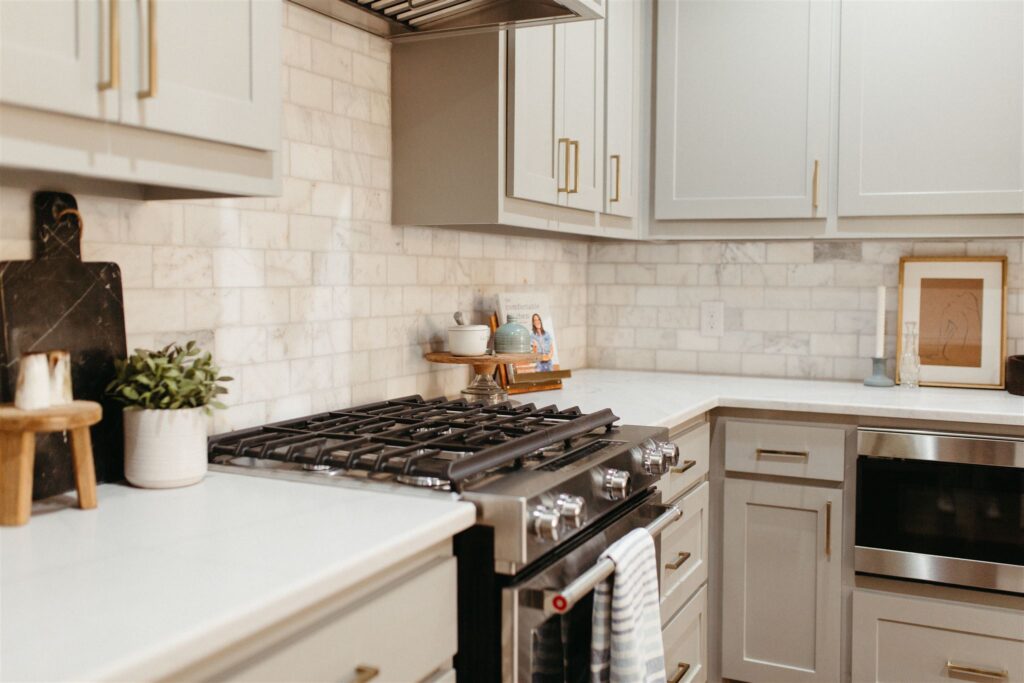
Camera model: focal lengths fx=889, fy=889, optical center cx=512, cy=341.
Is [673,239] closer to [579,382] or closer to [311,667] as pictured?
[579,382]

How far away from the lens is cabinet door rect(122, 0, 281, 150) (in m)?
1.19

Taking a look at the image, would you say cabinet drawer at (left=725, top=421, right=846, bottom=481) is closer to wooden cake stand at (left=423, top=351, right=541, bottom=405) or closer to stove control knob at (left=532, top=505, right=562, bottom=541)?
wooden cake stand at (left=423, top=351, right=541, bottom=405)

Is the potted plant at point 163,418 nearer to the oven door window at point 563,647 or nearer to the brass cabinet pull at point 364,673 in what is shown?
the brass cabinet pull at point 364,673

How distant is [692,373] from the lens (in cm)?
346

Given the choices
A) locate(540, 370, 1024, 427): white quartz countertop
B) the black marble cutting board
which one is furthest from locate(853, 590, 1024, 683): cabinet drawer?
the black marble cutting board

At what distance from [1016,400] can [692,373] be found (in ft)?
3.68

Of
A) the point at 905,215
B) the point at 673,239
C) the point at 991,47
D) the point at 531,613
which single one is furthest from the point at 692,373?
the point at 531,613

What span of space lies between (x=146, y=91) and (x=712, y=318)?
8.49 feet

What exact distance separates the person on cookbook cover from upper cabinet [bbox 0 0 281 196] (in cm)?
158

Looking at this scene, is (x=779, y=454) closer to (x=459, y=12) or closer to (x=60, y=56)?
(x=459, y=12)

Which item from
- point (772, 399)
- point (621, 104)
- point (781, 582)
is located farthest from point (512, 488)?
→ point (621, 104)

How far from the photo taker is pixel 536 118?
237cm

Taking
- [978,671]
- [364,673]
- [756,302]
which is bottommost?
[978,671]

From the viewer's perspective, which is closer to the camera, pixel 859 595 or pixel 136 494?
pixel 136 494
